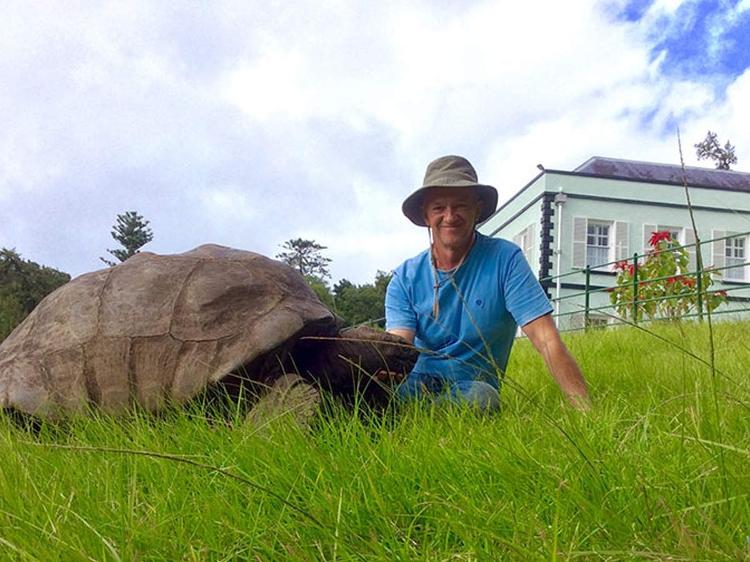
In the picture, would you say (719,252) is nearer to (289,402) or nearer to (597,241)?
(597,241)

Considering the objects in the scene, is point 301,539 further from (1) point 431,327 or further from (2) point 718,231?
(2) point 718,231

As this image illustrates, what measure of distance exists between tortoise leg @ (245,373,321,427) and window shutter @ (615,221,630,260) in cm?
1912

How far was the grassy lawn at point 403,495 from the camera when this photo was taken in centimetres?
125

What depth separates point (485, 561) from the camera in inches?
46.8

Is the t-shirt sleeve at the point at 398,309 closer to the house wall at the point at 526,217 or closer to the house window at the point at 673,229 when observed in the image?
the house wall at the point at 526,217

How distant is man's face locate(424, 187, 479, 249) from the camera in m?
3.35

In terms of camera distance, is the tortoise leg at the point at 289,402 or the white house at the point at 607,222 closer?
the tortoise leg at the point at 289,402

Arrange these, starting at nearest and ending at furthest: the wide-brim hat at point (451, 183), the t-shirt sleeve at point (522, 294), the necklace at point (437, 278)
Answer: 1. the t-shirt sleeve at point (522, 294)
2. the wide-brim hat at point (451, 183)
3. the necklace at point (437, 278)

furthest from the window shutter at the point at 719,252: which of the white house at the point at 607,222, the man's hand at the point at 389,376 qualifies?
the man's hand at the point at 389,376

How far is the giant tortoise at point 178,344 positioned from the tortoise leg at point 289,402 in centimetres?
13

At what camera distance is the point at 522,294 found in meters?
3.19

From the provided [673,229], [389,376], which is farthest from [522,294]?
[673,229]

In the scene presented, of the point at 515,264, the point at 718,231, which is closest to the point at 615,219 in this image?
the point at 718,231

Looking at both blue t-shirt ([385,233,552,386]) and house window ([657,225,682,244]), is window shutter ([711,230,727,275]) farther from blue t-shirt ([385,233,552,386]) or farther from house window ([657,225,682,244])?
blue t-shirt ([385,233,552,386])
